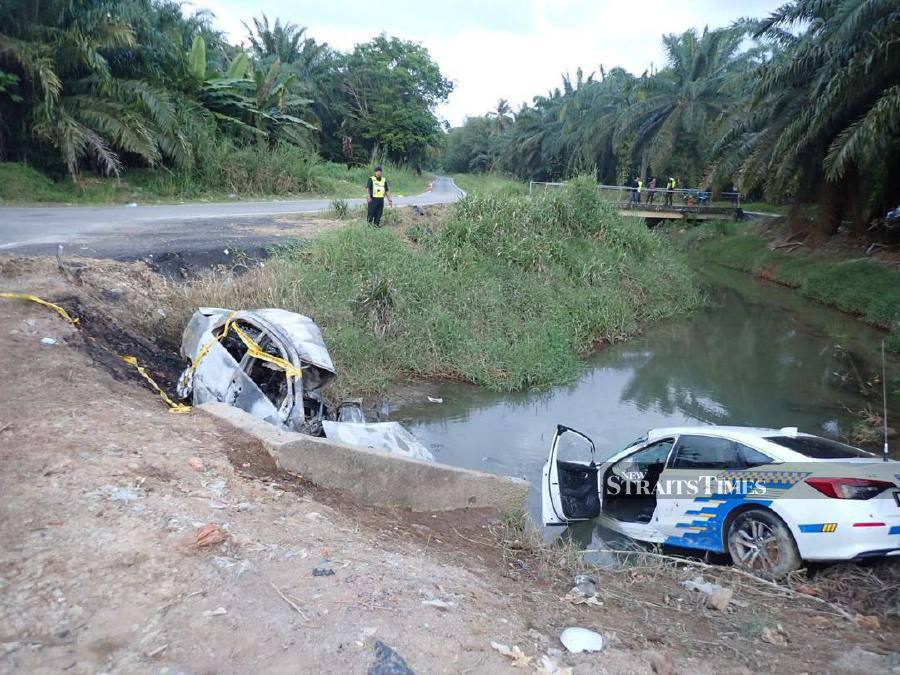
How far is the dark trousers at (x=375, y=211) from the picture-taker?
1652 centimetres

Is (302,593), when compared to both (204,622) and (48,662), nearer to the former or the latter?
(204,622)

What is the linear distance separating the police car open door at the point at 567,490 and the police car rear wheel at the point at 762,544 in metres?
1.63

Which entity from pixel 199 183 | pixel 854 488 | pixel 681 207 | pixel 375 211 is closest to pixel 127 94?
pixel 199 183

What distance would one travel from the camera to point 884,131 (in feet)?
54.6

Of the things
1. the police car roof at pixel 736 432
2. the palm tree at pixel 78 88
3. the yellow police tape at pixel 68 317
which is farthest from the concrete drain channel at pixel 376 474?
the palm tree at pixel 78 88

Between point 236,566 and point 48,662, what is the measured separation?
1.14m

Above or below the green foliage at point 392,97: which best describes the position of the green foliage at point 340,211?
below

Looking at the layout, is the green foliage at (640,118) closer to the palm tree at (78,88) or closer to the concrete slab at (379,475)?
the palm tree at (78,88)

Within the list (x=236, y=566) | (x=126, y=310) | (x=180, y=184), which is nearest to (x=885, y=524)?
(x=236, y=566)

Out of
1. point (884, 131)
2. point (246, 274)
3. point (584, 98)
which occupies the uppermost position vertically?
point (584, 98)

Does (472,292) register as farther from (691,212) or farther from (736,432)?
(691,212)

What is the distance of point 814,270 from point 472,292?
598 inches

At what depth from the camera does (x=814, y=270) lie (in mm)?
24469

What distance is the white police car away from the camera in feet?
18.2
